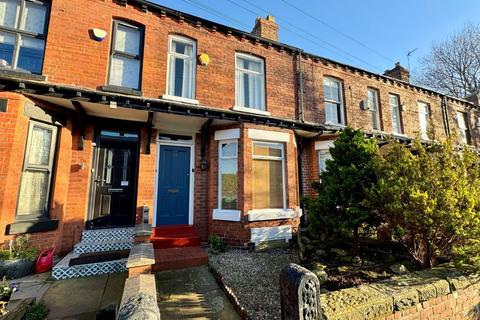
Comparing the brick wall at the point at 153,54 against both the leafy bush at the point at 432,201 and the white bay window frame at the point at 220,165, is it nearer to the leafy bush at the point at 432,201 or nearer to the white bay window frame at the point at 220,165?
the white bay window frame at the point at 220,165

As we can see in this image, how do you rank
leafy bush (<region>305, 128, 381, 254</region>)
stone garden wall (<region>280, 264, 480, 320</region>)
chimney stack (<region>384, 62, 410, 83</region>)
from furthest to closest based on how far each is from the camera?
chimney stack (<region>384, 62, 410, 83</region>), leafy bush (<region>305, 128, 381, 254</region>), stone garden wall (<region>280, 264, 480, 320</region>)

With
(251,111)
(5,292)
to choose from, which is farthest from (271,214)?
(5,292)

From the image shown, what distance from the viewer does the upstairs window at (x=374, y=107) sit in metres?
10.1

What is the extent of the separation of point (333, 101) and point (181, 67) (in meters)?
5.87

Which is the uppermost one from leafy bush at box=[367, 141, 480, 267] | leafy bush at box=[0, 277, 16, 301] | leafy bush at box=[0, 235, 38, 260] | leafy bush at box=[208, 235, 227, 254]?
leafy bush at box=[367, 141, 480, 267]

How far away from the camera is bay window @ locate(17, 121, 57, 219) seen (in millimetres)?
4934

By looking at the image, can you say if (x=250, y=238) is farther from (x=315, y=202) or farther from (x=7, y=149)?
(x=7, y=149)

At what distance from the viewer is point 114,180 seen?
6305 millimetres

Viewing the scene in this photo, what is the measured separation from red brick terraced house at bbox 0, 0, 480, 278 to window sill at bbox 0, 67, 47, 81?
A: 22mm

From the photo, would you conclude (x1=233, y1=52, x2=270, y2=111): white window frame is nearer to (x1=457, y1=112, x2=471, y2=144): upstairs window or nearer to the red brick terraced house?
the red brick terraced house

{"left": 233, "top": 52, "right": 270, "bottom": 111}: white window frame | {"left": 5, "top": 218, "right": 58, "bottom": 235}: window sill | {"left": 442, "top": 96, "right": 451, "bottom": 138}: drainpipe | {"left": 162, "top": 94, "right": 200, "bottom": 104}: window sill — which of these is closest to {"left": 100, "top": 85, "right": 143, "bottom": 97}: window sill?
{"left": 162, "top": 94, "right": 200, "bottom": 104}: window sill

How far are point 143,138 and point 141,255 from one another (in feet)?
11.9

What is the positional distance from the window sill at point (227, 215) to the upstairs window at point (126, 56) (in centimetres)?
397

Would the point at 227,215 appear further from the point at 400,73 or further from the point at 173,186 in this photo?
the point at 400,73
